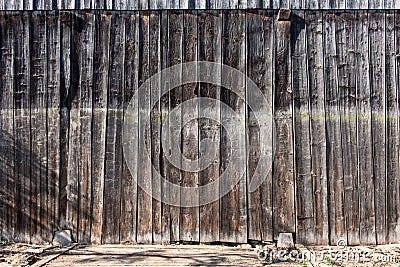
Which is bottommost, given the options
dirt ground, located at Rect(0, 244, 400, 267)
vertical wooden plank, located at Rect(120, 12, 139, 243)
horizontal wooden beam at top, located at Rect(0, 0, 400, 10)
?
dirt ground, located at Rect(0, 244, 400, 267)

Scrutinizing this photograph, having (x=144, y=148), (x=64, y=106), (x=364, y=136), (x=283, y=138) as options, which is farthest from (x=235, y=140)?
(x=64, y=106)

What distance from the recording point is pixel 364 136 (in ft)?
22.1

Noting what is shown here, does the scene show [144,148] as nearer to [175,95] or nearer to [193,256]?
[175,95]

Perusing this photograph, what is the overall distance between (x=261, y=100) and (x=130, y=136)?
1.88 metres

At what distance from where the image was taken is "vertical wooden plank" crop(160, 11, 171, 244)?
22.0ft

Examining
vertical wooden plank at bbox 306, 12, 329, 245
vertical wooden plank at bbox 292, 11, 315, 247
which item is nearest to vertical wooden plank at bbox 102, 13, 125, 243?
vertical wooden plank at bbox 292, 11, 315, 247

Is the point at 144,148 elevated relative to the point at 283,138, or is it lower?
lower

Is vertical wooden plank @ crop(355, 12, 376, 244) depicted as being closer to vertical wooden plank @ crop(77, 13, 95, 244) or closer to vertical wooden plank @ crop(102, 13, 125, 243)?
vertical wooden plank @ crop(102, 13, 125, 243)

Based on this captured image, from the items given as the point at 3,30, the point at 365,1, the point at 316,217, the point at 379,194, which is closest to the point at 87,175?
the point at 3,30

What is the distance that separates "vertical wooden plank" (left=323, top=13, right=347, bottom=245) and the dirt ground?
0.36 m

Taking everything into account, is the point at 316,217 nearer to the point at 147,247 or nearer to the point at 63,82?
the point at 147,247

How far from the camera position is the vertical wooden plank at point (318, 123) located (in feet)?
21.8

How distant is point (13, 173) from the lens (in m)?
6.77

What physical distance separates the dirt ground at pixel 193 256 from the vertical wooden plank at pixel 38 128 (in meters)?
0.34
